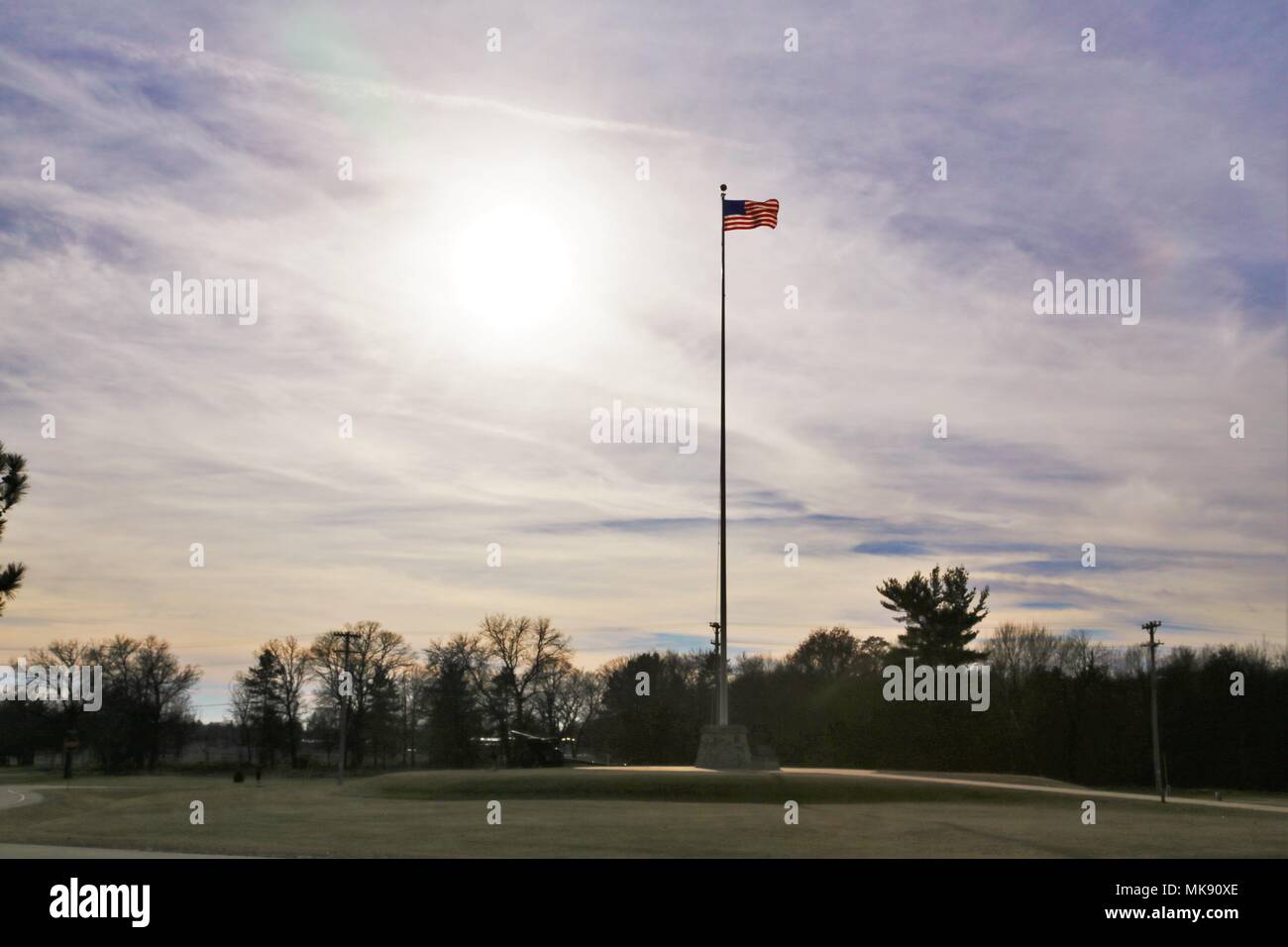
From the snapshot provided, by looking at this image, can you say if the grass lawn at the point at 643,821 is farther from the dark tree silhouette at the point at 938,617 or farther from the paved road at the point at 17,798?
the dark tree silhouette at the point at 938,617

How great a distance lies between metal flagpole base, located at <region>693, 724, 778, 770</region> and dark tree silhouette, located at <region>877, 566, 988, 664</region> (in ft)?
99.0

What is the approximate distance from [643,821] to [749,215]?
2277 centimetres

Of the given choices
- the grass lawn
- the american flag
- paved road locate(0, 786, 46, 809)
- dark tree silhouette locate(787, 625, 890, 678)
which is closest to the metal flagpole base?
the grass lawn

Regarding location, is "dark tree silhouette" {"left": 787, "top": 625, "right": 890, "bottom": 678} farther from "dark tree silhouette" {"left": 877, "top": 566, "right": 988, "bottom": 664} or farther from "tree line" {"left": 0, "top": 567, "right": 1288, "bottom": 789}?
"dark tree silhouette" {"left": 877, "top": 566, "right": 988, "bottom": 664}

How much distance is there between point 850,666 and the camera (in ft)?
340

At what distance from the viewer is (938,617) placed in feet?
232

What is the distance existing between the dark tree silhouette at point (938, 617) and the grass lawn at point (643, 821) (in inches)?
1216

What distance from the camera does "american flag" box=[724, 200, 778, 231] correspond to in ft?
135

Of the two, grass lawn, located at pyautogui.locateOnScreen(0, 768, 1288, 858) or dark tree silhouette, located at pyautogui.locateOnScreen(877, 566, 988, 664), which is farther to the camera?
dark tree silhouette, located at pyautogui.locateOnScreen(877, 566, 988, 664)

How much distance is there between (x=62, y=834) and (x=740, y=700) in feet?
260

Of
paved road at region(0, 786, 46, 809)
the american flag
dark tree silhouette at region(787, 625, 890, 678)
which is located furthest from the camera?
dark tree silhouette at region(787, 625, 890, 678)

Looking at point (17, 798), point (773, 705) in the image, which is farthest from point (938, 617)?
point (17, 798)
